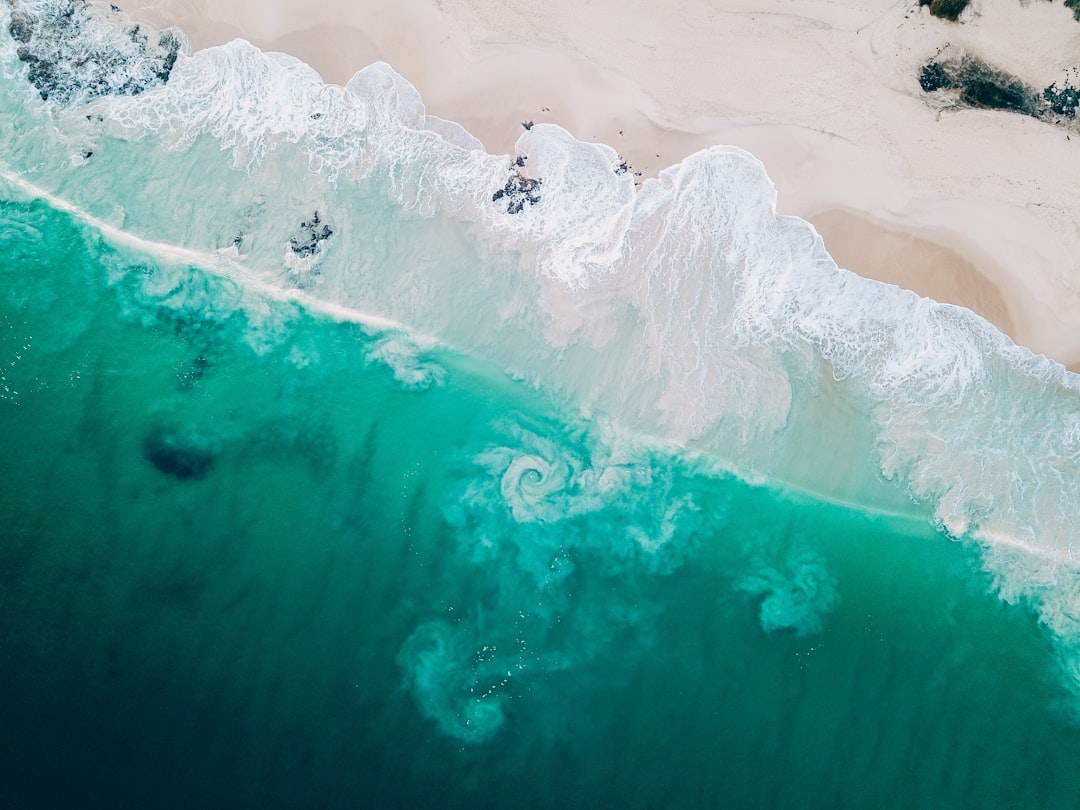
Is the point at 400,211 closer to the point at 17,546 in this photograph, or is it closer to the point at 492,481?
the point at 492,481

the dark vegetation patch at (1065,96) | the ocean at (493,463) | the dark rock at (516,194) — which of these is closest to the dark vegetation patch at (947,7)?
the dark vegetation patch at (1065,96)

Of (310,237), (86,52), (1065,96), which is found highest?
(1065,96)

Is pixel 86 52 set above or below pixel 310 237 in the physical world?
above

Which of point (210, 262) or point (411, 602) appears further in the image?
point (210, 262)

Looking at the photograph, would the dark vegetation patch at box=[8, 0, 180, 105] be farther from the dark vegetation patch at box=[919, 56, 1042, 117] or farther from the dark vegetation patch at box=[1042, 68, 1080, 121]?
the dark vegetation patch at box=[1042, 68, 1080, 121]

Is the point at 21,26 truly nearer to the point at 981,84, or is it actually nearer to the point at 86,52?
the point at 86,52

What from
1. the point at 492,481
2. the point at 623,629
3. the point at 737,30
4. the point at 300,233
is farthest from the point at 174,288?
the point at 737,30

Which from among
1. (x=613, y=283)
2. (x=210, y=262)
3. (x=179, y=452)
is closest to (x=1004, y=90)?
(x=613, y=283)
